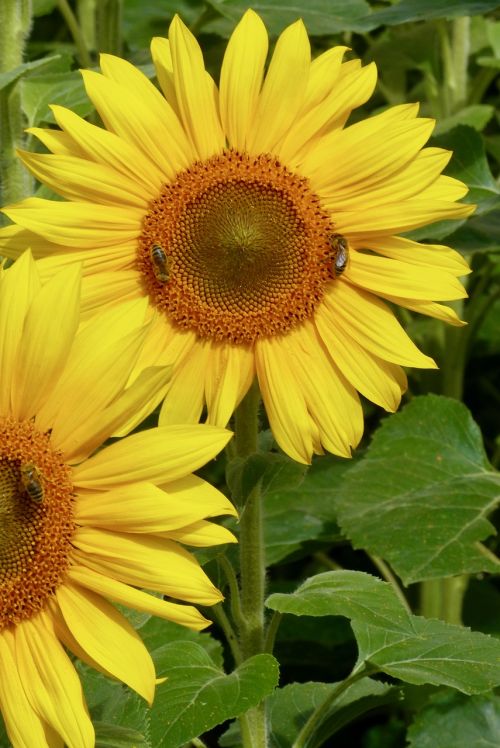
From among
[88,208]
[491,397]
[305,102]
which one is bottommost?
[491,397]

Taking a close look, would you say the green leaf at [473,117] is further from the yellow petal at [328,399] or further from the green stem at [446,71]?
the yellow petal at [328,399]

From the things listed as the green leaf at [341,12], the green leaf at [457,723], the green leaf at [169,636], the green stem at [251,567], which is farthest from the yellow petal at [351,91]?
the green leaf at [457,723]

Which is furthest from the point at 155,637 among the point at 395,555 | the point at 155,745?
the point at 155,745

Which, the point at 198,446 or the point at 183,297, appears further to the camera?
the point at 183,297

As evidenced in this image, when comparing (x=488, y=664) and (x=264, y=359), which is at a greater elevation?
(x=264, y=359)

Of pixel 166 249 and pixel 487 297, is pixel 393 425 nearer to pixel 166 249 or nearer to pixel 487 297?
pixel 487 297

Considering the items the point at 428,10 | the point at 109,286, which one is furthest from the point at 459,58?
the point at 109,286

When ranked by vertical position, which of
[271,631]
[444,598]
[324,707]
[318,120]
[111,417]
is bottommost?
[444,598]

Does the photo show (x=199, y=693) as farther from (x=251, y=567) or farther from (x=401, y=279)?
(x=401, y=279)
